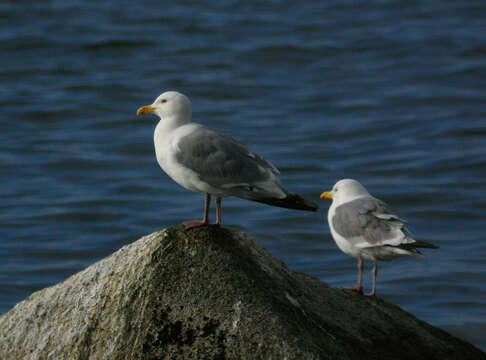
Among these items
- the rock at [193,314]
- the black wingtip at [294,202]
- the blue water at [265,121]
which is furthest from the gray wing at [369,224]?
the blue water at [265,121]

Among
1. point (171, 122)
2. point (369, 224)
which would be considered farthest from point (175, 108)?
point (369, 224)

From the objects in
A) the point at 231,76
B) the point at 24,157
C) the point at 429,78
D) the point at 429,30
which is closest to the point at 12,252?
the point at 24,157

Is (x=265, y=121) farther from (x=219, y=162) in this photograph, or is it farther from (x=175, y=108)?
(x=219, y=162)

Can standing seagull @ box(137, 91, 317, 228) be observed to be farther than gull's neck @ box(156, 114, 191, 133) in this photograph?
No

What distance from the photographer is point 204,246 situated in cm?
540

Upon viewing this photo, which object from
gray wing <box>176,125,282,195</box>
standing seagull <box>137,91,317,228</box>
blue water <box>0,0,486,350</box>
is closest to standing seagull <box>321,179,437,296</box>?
standing seagull <box>137,91,317,228</box>

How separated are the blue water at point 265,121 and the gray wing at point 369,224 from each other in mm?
2240

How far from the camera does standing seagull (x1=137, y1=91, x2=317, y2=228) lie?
18.9 feet

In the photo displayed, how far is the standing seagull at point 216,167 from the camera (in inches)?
227

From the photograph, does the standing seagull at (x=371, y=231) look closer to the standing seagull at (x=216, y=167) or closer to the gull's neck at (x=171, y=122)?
the standing seagull at (x=216, y=167)

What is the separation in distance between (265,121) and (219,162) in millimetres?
10606

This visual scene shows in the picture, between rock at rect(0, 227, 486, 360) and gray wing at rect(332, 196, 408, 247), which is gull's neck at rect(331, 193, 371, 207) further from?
rock at rect(0, 227, 486, 360)

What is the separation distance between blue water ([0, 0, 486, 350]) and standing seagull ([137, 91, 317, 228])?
3903 millimetres

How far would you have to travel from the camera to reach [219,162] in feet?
18.9
